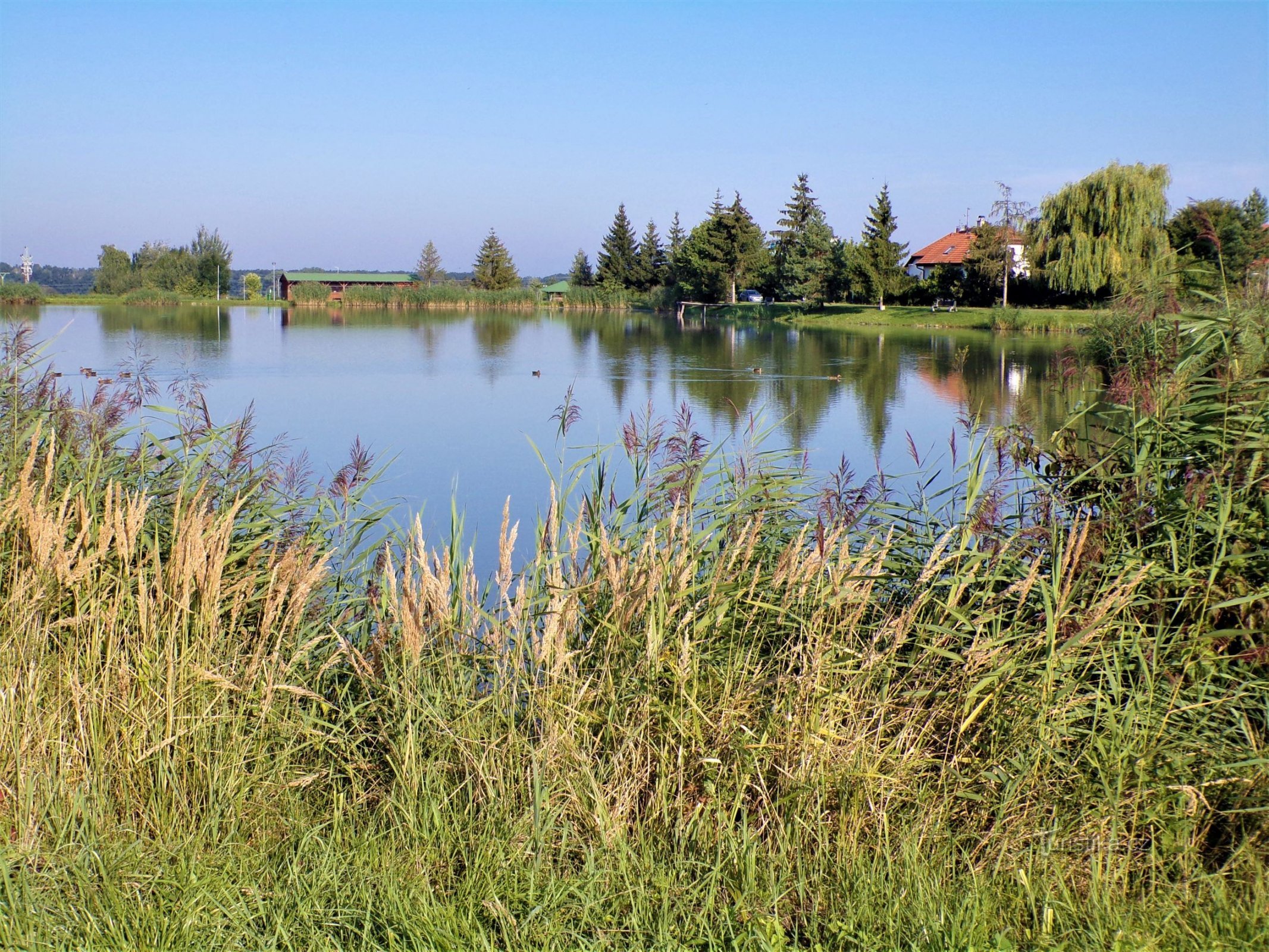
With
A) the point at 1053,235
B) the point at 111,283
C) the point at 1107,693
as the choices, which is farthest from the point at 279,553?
the point at 111,283

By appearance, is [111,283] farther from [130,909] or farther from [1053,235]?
[130,909]

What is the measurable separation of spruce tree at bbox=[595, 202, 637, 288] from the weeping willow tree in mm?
46756

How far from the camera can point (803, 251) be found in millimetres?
63125

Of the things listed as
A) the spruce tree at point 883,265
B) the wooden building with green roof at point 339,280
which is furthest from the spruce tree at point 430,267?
the spruce tree at point 883,265

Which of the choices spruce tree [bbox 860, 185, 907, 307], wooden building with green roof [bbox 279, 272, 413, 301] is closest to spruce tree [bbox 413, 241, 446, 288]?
wooden building with green roof [bbox 279, 272, 413, 301]

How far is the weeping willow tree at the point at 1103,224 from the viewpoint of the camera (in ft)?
132

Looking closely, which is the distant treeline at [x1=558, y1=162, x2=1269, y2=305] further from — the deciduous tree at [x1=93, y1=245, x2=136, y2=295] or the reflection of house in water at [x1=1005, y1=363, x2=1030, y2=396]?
the deciduous tree at [x1=93, y1=245, x2=136, y2=295]

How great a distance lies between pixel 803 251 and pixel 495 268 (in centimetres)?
3239

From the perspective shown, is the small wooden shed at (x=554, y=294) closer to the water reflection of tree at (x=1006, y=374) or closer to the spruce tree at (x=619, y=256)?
the spruce tree at (x=619, y=256)

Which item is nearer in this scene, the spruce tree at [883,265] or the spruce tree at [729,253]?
the spruce tree at [883,265]

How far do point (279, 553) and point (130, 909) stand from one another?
189 cm

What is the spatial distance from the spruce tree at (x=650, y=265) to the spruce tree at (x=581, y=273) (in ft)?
27.8

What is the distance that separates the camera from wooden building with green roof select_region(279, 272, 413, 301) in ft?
262

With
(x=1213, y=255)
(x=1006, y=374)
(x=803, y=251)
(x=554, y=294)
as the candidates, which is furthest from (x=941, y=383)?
(x=554, y=294)
